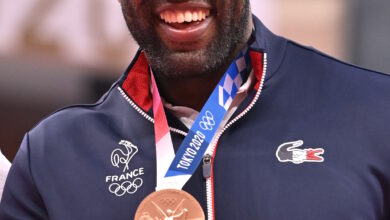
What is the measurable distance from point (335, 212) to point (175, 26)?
566 mm

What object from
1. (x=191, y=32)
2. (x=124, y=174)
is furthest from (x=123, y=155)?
(x=191, y=32)

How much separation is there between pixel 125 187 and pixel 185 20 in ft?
1.35

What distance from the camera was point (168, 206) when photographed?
95.2 inches

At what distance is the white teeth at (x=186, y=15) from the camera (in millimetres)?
2486

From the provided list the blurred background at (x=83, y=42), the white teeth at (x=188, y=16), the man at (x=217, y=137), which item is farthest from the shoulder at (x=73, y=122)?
the blurred background at (x=83, y=42)

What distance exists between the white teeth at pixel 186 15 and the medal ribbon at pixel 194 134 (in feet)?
0.45

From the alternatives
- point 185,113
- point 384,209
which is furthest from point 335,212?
point 185,113

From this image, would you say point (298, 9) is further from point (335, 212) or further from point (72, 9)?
point (335, 212)

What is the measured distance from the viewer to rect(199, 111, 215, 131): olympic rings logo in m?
2.49

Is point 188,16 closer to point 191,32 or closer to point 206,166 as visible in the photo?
point 191,32

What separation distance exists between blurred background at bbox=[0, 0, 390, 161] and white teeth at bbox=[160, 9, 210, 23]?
2651mm

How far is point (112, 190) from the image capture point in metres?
2.51

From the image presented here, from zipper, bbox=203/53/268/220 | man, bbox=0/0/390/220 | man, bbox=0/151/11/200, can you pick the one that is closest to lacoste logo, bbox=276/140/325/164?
man, bbox=0/0/390/220

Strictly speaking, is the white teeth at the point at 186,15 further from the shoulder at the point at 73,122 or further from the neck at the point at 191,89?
the shoulder at the point at 73,122
